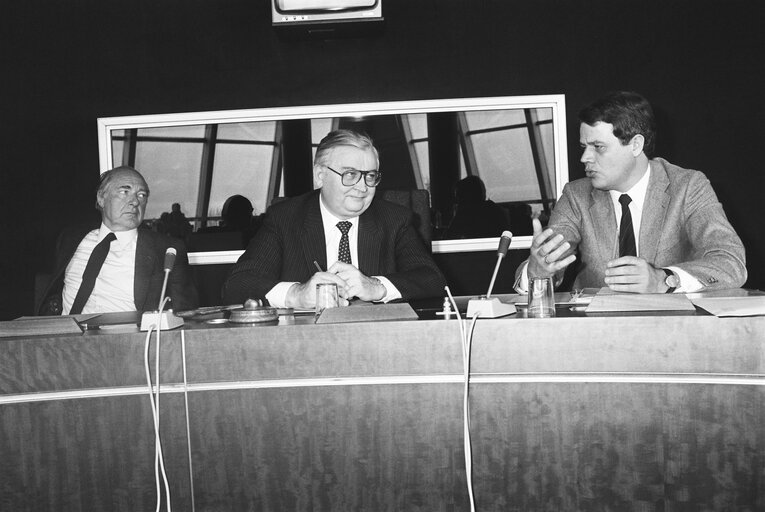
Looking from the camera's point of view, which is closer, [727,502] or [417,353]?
[727,502]

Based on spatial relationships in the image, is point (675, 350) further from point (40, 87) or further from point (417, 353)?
point (40, 87)

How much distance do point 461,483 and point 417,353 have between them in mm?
271

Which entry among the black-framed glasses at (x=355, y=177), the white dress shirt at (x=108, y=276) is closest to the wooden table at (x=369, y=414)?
the black-framed glasses at (x=355, y=177)

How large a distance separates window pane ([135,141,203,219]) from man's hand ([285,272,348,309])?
6.78 feet

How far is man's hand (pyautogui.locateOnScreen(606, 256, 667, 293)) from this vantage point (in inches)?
82.0

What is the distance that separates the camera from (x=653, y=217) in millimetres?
2615

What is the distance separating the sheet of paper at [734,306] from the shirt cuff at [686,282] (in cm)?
47

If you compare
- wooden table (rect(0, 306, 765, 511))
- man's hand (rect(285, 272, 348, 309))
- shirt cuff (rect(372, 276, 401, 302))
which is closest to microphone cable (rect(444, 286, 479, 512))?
wooden table (rect(0, 306, 765, 511))

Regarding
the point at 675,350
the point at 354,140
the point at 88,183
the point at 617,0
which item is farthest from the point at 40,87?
the point at 675,350

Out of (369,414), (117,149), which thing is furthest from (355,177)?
(117,149)

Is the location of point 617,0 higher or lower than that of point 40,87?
higher

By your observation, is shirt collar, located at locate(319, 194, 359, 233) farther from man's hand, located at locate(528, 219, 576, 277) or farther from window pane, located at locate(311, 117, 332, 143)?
window pane, located at locate(311, 117, 332, 143)

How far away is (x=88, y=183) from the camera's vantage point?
4.12m

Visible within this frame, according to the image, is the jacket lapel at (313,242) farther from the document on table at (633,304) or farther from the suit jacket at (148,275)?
the document on table at (633,304)
